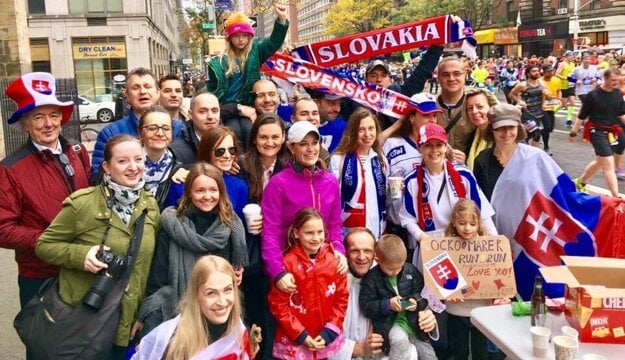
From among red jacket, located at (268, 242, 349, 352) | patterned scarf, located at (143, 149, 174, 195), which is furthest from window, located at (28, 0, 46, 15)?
red jacket, located at (268, 242, 349, 352)

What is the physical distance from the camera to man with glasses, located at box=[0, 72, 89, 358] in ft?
10.8

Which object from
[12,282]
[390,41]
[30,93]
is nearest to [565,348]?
[30,93]

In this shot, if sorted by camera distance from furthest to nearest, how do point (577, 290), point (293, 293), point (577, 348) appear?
point (293, 293) < point (577, 290) < point (577, 348)

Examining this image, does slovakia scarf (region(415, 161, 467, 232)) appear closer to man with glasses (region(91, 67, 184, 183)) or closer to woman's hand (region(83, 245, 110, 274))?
man with glasses (region(91, 67, 184, 183))

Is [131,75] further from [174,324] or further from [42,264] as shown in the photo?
[174,324]

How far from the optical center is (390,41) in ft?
20.1

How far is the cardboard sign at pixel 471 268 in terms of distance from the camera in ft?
12.6

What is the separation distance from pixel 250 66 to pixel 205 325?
2.97 m

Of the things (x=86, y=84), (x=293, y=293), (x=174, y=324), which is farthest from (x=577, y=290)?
(x=86, y=84)

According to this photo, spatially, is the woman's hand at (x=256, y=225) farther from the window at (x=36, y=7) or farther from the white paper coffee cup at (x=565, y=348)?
the window at (x=36, y=7)

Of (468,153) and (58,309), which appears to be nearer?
(58,309)

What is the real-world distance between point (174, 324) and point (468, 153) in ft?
9.81

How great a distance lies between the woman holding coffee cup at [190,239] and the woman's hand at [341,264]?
2.07 ft

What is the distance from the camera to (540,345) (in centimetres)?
268
